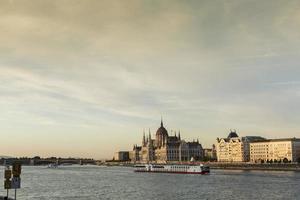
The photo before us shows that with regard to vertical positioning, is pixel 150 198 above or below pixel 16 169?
below

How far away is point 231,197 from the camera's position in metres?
62.3

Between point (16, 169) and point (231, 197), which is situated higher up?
point (16, 169)

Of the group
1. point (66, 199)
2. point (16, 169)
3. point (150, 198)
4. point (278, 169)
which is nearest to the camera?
point (16, 169)

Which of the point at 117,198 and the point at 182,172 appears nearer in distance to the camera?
the point at 117,198

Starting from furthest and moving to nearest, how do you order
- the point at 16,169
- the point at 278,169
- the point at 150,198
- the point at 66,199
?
the point at 278,169, the point at 150,198, the point at 66,199, the point at 16,169

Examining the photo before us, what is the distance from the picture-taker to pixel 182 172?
6230 inches

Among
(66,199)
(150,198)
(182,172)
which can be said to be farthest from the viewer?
(182,172)

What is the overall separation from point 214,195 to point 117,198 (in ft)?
46.0

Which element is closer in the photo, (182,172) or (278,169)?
(182,172)

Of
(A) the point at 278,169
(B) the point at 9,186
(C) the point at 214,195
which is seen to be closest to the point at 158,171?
(A) the point at 278,169

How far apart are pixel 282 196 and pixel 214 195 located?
30.1ft

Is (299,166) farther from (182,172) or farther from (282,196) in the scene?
(282,196)

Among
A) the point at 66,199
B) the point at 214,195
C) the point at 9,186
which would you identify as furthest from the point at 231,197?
the point at 9,186

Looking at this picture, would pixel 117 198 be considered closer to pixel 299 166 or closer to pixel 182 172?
pixel 182 172
